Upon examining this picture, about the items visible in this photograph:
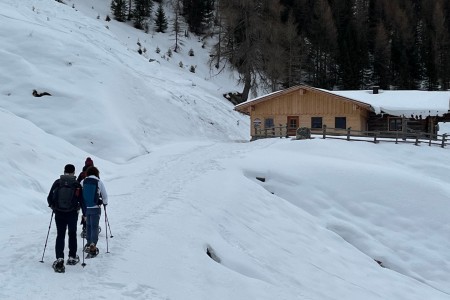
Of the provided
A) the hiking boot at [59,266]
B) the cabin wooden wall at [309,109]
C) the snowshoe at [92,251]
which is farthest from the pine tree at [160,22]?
the hiking boot at [59,266]

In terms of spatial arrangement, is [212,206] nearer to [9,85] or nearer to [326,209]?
[326,209]

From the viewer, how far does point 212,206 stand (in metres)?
13.7

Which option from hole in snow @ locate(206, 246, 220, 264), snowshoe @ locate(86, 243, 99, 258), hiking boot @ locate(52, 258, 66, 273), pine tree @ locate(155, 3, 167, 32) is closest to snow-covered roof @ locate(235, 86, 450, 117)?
hole in snow @ locate(206, 246, 220, 264)

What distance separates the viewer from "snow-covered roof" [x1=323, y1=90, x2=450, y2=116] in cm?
3122

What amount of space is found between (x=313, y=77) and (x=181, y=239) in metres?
53.5

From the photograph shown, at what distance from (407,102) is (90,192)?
95.6 ft

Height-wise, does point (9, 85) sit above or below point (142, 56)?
below

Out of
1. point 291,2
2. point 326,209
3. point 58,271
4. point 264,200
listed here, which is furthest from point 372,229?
point 291,2

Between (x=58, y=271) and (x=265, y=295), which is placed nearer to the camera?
(x=58, y=271)

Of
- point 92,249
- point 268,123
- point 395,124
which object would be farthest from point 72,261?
point 395,124

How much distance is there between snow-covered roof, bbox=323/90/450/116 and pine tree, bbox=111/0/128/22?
3010cm

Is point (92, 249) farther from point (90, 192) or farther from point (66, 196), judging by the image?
point (66, 196)

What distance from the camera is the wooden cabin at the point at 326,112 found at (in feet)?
110

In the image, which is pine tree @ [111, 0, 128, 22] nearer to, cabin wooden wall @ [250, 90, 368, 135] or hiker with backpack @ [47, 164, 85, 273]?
cabin wooden wall @ [250, 90, 368, 135]
